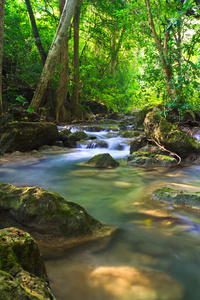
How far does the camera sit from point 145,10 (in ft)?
28.3

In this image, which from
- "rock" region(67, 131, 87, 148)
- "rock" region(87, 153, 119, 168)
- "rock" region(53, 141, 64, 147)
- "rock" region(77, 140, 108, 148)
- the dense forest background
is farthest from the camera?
"rock" region(67, 131, 87, 148)

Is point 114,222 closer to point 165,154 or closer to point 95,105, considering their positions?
point 165,154

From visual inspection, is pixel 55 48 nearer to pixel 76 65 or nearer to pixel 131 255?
pixel 76 65

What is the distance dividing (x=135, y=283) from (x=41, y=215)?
944 millimetres

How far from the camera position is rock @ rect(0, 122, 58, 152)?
7.32 metres

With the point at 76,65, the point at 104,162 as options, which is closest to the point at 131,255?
the point at 104,162

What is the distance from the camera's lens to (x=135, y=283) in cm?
142

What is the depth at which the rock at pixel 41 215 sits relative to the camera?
1892mm

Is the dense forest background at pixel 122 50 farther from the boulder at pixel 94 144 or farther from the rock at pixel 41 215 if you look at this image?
the rock at pixel 41 215

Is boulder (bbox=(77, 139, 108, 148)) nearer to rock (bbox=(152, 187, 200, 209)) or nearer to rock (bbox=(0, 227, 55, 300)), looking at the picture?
rock (bbox=(152, 187, 200, 209))

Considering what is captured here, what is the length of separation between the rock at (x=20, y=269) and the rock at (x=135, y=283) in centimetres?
41

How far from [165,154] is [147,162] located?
99 cm

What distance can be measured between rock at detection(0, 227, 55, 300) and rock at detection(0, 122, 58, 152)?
6.53 meters

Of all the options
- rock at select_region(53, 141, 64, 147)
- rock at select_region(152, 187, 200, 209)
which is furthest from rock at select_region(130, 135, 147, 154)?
rock at select_region(152, 187, 200, 209)
